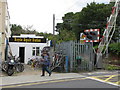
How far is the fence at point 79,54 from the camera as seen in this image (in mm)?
15747

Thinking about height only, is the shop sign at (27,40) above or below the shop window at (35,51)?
above

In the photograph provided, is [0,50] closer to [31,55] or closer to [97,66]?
[97,66]

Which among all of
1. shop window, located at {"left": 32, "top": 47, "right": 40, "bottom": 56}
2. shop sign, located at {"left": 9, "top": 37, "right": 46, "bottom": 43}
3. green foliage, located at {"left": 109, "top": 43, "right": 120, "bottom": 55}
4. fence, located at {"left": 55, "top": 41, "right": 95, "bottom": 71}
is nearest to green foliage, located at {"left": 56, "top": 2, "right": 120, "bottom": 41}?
green foliage, located at {"left": 109, "top": 43, "right": 120, "bottom": 55}

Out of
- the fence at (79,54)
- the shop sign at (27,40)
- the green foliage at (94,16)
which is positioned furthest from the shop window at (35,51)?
the green foliage at (94,16)

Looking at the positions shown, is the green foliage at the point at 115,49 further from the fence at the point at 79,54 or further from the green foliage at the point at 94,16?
the green foliage at the point at 94,16

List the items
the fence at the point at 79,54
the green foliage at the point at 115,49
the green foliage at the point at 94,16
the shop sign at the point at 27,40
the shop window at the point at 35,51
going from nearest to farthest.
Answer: the fence at the point at 79,54 → the green foliage at the point at 115,49 → the shop sign at the point at 27,40 → the shop window at the point at 35,51 → the green foliage at the point at 94,16

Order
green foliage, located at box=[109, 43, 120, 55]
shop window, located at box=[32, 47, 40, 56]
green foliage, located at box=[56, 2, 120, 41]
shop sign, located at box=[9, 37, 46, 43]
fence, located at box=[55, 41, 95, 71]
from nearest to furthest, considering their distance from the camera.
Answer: fence, located at box=[55, 41, 95, 71] < green foliage, located at box=[109, 43, 120, 55] < shop sign, located at box=[9, 37, 46, 43] < shop window, located at box=[32, 47, 40, 56] < green foliage, located at box=[56, 2, 120, 41]

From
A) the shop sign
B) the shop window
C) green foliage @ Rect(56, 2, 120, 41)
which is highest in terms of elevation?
green foliage @ Rect(56, 2, 120, 41)

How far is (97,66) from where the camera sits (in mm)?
17094

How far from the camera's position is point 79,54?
A: 1603 cm

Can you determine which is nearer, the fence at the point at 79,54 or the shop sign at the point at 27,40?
the fence at the point at 79,54

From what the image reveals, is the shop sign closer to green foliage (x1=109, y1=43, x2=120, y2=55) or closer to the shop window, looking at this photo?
the shop window

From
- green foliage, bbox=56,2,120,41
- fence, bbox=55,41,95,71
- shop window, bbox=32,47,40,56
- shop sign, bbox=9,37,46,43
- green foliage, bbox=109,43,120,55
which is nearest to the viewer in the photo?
fence, bbox=55,41,95,71

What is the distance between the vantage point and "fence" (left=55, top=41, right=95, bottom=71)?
15747 millimetres
